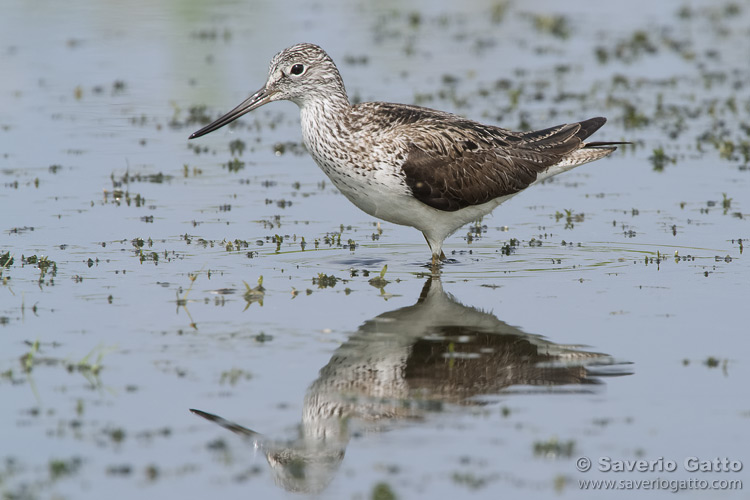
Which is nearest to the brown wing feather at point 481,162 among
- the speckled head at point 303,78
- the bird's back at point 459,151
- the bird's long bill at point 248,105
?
the bird's back at point 459,151

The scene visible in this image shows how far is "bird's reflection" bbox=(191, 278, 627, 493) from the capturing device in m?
7.43

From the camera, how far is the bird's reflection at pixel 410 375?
7.43 m

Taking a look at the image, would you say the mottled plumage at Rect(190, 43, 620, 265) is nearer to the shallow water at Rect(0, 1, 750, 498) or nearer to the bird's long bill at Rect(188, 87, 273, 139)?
the bird's long bill at Rect(188, 87, 273, 139)

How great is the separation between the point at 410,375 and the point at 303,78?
4.35m

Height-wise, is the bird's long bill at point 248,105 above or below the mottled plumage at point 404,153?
above

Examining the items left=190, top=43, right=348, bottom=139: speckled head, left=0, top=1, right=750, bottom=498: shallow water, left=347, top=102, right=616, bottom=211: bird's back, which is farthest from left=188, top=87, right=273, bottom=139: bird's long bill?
left=0, top=1, right=750, bottom=498: shallow water

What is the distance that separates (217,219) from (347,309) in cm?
379

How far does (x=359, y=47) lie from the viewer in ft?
80.2

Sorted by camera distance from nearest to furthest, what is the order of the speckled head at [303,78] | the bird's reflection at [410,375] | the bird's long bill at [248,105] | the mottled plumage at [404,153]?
1. the bird's reflection at [410,375]
2. the mottled plumage at [404,153]
3. the speckled head at [303,78]
4. the bird's long bill at [248,105]

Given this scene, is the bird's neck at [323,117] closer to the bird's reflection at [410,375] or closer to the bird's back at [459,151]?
the bird's back at [459,151]

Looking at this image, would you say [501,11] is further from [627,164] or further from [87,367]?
[87,367]

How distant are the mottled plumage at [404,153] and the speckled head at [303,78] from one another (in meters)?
0.01

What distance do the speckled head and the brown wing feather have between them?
1.15 metres

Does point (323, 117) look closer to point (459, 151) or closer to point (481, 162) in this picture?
point (459, 151)
